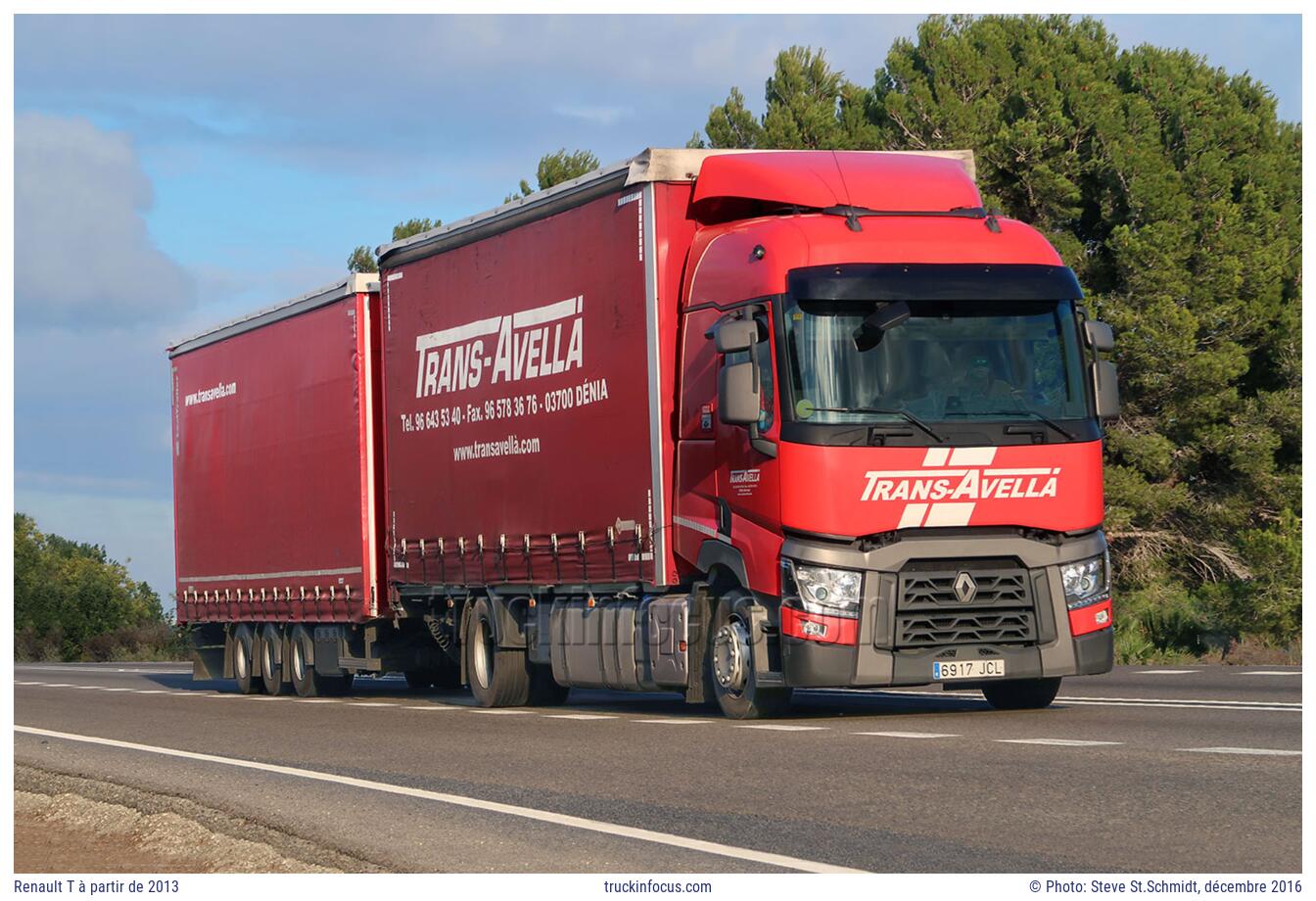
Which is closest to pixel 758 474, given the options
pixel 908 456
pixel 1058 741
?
pixel 908 456

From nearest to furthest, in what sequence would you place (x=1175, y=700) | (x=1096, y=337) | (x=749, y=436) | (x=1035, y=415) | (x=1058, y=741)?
(x=1058, y=741) < (x=1035, y=415) < (x=749, y=436) < (x=1096, y=337) < (x=1175, y=700)

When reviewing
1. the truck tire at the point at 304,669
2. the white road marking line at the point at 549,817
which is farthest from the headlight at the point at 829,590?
the truck tire at the point at 304,669

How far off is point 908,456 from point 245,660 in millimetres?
14192

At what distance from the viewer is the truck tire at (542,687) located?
21.0 meters

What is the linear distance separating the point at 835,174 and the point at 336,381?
862 cm

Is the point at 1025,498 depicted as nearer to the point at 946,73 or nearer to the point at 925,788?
the point at 925,788

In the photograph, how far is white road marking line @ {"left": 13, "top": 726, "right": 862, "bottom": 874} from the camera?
8.96 metres

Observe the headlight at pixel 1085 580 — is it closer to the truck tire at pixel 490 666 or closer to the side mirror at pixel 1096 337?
the side mirror at pixel 1096 337

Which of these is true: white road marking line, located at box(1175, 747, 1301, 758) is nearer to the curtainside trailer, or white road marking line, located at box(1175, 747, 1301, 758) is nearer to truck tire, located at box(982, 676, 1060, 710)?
truck tire, located at box(982, 676, 1060, 710)

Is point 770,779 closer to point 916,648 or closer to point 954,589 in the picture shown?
point 916,648

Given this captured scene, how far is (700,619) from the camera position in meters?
17.4

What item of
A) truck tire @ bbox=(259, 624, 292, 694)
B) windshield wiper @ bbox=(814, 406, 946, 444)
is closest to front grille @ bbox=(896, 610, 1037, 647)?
windshield wiper @ bbox=(814, 406, 946, 444)

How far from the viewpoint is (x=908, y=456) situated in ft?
51.3

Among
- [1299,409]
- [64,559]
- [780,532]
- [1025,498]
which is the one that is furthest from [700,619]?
[64,559]
